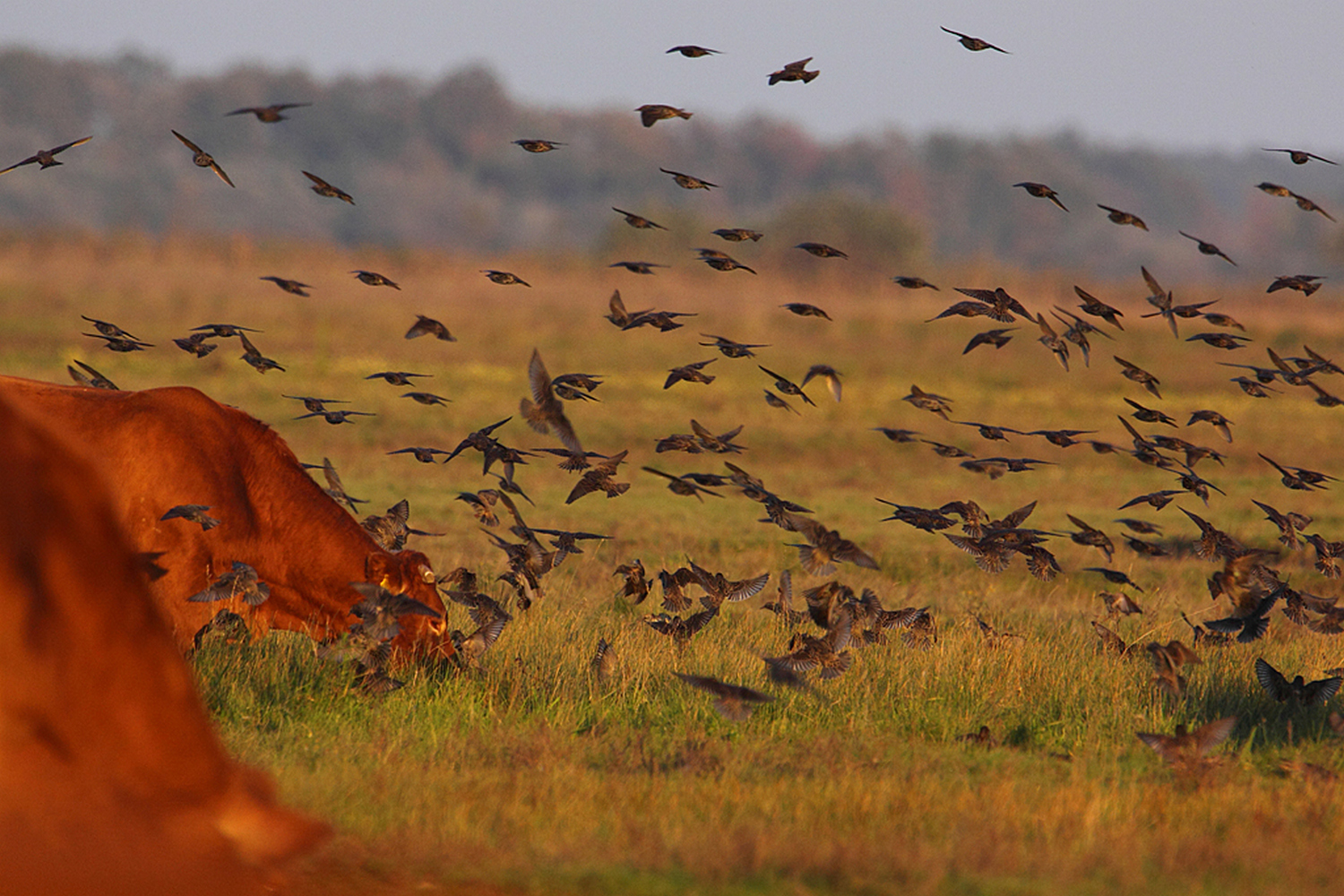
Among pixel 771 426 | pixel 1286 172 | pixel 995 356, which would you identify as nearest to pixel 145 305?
pixel 771 426

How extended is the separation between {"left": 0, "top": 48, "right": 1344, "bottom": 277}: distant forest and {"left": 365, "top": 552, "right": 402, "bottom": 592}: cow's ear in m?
70.5

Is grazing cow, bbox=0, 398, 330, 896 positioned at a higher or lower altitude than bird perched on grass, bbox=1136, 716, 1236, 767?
higher

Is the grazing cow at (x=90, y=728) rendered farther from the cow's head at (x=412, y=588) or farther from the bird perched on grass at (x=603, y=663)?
the bird perched on grass at (x=603, y=663)

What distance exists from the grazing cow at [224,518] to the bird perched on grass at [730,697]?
1.52m

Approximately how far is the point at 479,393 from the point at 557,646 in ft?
49.2

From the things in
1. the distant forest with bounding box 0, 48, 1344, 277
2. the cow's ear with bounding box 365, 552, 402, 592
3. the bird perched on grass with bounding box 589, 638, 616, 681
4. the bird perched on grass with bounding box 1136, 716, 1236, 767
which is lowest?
the distant forest with bounding box 0, 48, 1344, 277

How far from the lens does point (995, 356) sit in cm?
2969

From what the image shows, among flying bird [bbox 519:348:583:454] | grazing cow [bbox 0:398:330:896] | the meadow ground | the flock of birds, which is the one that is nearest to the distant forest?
the meadow ground

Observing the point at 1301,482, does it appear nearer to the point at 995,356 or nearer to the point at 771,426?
the point at 771,426

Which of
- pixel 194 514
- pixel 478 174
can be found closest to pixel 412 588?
pixel 194 514

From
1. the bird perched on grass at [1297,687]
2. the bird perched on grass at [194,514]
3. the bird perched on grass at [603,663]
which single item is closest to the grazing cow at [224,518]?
the bird perched on grass at [194,514]

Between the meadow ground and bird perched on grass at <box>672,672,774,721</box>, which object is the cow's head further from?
bird perched on grass at <box>672,672,774,721</box>

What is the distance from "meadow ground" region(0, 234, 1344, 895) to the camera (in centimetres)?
528

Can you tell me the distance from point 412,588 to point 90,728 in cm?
287
